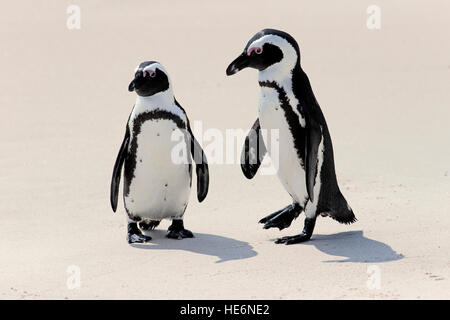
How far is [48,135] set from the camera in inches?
395

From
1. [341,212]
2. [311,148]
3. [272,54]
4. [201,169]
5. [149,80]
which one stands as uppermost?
[272,54]

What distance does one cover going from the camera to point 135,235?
5977mm

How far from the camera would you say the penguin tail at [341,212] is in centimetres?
610

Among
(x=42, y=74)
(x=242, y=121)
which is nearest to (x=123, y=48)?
(x=42, y=74)

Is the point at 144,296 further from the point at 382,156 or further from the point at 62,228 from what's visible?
the point at 382,156

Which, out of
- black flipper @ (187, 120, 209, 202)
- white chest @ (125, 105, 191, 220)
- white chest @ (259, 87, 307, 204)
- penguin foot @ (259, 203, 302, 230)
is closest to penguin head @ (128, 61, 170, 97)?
white chest @ (125, 105, 191, 220)

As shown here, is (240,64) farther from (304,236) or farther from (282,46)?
(304,236)

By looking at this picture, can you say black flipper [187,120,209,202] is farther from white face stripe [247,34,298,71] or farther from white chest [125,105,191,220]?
white face stripe [247,34,298,71]

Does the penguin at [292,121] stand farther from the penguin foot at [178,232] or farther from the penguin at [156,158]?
the penguin foot at [178,232]

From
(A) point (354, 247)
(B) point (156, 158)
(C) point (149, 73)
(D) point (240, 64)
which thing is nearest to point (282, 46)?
(D) point (240, 64)

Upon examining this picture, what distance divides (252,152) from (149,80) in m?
1.05

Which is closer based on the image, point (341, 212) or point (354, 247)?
point (354, 247)

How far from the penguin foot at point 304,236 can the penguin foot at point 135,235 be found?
34.5 inches

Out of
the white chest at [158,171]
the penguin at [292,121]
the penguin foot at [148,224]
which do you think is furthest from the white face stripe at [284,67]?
the penguin foot at [148,224]
